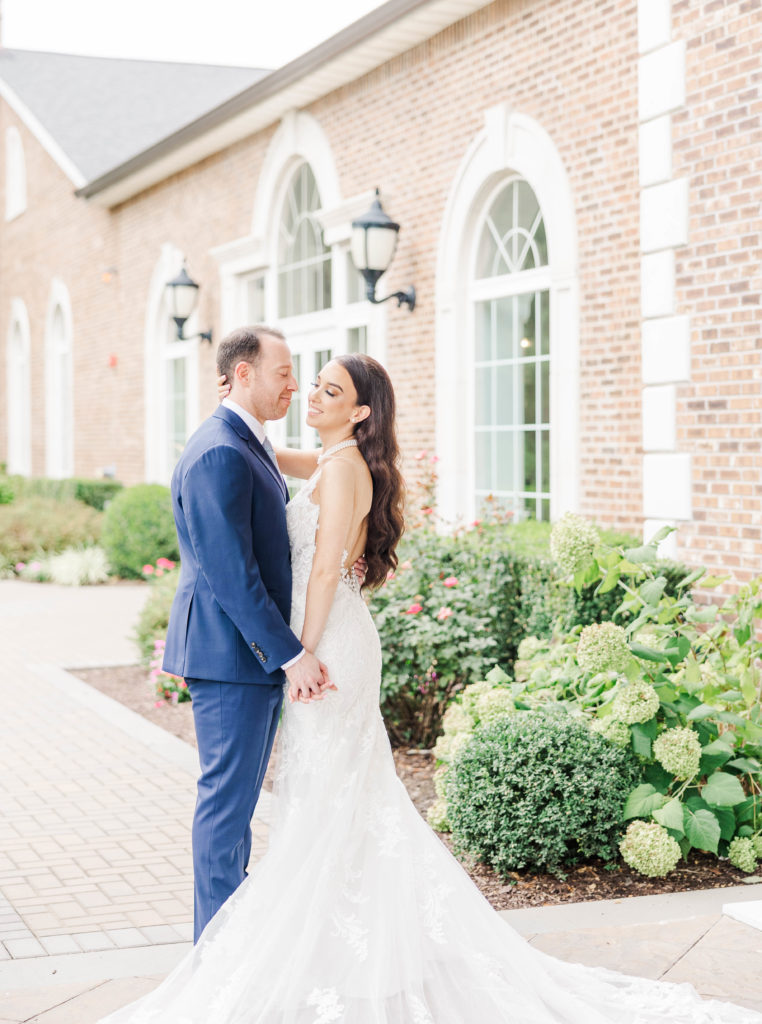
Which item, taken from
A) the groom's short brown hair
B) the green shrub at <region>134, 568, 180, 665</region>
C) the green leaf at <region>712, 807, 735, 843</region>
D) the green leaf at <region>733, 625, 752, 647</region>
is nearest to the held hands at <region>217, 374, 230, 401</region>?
the groom's short brown hair

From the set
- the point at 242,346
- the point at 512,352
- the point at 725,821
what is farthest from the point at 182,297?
the point at 242,346

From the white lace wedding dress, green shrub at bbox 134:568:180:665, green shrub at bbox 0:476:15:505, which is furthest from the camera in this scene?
green shrub at bbox 0:476:15:505

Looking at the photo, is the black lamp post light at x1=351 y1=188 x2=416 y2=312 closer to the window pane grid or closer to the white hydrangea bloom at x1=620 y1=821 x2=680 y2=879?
the window pane grid

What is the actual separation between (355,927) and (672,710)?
1.90m

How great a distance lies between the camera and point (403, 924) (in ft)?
10.7

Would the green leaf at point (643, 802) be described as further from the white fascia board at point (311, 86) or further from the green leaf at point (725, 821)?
the white fascia board at point (311, 86)

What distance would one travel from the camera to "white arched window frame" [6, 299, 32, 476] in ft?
71.6

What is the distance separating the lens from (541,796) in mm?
4434

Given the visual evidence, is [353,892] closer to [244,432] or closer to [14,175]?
[244,432]

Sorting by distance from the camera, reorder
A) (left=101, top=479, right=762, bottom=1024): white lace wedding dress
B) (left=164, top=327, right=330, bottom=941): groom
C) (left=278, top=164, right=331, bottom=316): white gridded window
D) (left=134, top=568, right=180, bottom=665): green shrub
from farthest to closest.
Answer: (left=278, top=164, right=331, bottom=316): white gridded window
(left=134, top=568, right=180, bottom=665): green shrub
(left=164, top=327, right=330, bottom=941): groom
(left=101, top=479, right=762, bottom=1024): white lace wedding dress

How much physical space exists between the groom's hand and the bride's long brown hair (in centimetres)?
37

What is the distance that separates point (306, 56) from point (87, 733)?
666 centimetres

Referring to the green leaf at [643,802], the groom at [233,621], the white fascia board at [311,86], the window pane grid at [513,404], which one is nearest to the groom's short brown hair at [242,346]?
the groom at [233,621]

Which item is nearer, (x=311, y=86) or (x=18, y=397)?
(x=311, y=86)
